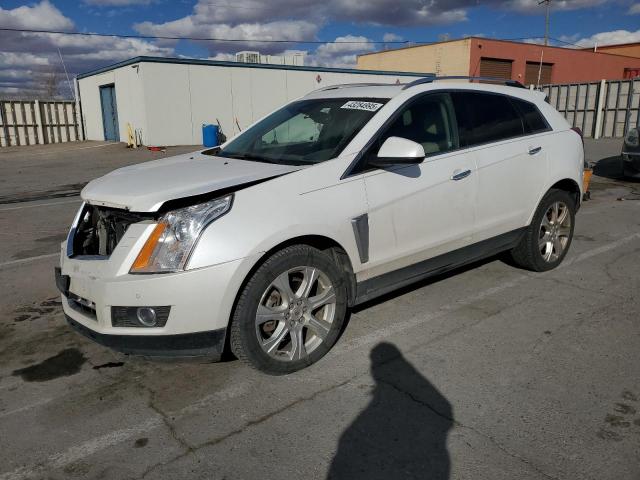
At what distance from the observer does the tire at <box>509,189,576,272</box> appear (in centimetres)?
489

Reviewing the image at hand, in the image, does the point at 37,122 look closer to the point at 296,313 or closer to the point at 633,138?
the point at 633,138

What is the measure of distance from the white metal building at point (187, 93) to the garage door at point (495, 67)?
11979 mm

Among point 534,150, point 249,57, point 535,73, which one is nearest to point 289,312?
point 534,150

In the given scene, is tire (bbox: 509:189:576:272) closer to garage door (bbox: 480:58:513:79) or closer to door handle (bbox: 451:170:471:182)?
door handle (bbox: 451:170:471:182)

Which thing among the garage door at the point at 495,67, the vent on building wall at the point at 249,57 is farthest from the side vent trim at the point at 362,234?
the garage door at the point at 495,67

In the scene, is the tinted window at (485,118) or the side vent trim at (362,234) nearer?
the side vent trim at (362,234)

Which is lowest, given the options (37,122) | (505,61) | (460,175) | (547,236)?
(547,236)

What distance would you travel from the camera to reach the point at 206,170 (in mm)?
3467

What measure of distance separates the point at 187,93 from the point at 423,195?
2113cm

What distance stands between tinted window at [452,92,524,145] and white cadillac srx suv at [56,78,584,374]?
14 mm

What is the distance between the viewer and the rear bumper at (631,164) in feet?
34.0

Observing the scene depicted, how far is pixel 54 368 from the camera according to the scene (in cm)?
346

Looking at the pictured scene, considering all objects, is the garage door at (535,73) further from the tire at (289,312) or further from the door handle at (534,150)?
the tire at (289,312)

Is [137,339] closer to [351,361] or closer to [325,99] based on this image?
[351,361]
